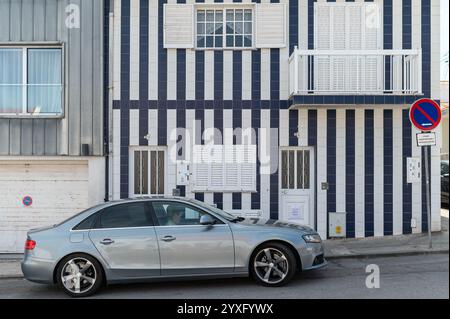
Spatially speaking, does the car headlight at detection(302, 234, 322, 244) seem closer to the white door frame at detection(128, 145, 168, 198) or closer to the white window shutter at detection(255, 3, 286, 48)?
the white door frame at detection(128, 145, 168, 198)

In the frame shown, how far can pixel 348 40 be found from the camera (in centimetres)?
1084

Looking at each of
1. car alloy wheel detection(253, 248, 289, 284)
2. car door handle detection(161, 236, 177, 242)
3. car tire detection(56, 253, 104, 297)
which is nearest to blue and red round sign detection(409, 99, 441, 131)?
car alloy wheel detection(253, 248, 289, 284)

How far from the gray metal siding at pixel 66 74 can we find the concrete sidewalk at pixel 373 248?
269 cm

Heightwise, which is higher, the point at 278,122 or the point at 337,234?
the point at 278,122

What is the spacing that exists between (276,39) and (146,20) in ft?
9.89

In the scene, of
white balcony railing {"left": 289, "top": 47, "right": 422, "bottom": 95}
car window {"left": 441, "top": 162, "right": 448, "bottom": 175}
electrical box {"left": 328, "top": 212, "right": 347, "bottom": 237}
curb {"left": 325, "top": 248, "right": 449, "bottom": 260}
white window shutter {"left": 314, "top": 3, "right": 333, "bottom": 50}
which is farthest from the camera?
car window {"left": 441, "top": 162, "right": 448, "bottom": 175}

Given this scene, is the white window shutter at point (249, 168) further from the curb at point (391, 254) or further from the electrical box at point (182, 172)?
the curb at point (391, 254)

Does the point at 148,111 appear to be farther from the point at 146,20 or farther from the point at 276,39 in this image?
the point at 276,39

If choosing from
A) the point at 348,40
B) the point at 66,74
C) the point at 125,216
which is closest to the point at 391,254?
the point at 348,40

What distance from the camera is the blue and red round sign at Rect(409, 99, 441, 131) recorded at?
9.02 m

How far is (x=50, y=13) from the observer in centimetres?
1069

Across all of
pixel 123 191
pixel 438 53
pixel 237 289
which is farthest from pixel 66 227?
pixel 438 53

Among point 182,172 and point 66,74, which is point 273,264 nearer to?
point 182,172

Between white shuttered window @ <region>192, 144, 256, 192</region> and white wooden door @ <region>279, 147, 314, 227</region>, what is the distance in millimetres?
730
